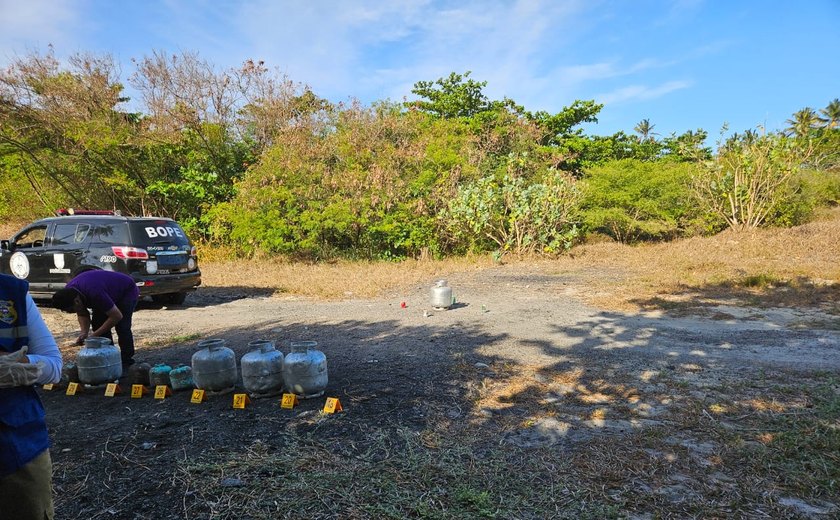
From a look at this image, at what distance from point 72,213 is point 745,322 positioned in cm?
1145

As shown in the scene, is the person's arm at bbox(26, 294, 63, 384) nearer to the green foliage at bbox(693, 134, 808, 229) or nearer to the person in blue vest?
the person in blue vest

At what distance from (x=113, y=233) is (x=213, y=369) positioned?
5772 millimetres

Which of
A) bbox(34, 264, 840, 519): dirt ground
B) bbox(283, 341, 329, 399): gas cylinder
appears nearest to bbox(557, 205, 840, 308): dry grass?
bbox(34, 264, 840, 519): dirt ground

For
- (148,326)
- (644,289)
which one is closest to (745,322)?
(644,289)

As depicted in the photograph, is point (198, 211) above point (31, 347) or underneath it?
above

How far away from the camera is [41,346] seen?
2.11m

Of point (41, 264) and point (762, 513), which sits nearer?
point (762, 513)

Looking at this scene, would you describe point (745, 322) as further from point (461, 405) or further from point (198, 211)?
point (198, 211)

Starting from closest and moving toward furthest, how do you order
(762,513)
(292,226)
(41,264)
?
(762,513) → (41,264) → (292,226)

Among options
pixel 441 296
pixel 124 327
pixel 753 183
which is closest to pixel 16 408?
pixel 124 327

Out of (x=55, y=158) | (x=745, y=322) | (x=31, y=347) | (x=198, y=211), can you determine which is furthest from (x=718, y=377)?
(x=55, y=158)

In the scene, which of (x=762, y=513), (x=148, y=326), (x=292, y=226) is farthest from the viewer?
(x=292, y=226)

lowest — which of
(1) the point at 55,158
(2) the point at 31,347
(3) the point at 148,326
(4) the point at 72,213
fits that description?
(3) the point at 148,326

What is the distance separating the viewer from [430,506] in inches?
116
